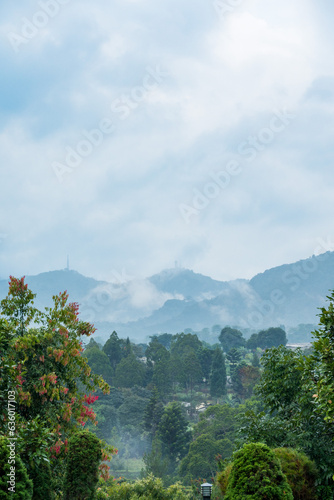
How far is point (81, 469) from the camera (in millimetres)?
6953

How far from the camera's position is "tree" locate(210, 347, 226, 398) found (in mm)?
64875

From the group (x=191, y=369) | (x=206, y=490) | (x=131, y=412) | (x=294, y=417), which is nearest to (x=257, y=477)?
(x=206, y=490)

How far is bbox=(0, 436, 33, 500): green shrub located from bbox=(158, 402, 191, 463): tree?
130 ft

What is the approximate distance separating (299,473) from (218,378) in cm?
5964

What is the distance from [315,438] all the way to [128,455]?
48350 mm

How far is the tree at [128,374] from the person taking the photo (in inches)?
2495

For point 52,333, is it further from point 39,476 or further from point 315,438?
point 315,438

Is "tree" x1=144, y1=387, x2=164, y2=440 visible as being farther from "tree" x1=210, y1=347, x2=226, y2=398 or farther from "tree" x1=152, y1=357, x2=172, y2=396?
"tree" x1=210, y1=347, x2=226, y2=398

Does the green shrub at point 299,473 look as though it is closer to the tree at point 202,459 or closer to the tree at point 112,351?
the tree at point 202,459

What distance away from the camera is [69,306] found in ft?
30.2

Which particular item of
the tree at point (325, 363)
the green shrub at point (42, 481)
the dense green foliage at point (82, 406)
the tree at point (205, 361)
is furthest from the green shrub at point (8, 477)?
the tree at point (205, 361)

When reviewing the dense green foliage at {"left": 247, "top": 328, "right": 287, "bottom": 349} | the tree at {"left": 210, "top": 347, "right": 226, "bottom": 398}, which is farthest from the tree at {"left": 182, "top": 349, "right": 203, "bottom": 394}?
the dense green foliage at {"left": 247, "top": 328, "right": 287, "bottom": 349}

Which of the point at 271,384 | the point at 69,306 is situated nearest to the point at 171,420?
the point at 271,384

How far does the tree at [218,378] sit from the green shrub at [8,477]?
202 ft
